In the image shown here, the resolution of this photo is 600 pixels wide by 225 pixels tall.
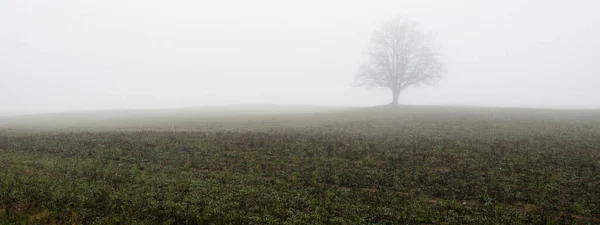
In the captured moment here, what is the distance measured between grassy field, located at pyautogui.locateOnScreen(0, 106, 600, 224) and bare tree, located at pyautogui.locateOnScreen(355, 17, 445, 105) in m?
35.7

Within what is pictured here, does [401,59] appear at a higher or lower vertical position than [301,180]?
higher

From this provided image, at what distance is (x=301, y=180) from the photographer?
14641 mm

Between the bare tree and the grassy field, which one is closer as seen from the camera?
the grassy field

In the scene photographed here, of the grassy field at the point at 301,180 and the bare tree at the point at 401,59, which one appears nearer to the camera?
the grassy field at the point at 301,180

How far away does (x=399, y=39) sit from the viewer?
196 ft

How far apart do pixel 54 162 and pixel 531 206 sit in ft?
66.4

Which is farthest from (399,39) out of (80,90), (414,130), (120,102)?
(80,90)

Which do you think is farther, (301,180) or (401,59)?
(401,59)

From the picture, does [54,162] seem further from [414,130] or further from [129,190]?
[414,130]

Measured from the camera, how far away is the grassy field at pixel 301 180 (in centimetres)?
1091

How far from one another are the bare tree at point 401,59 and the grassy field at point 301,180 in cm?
3570

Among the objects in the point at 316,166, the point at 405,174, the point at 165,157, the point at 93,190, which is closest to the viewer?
the point at 93,190

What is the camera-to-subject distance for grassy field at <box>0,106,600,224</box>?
10.9 meters

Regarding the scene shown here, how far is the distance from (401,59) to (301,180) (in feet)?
162
